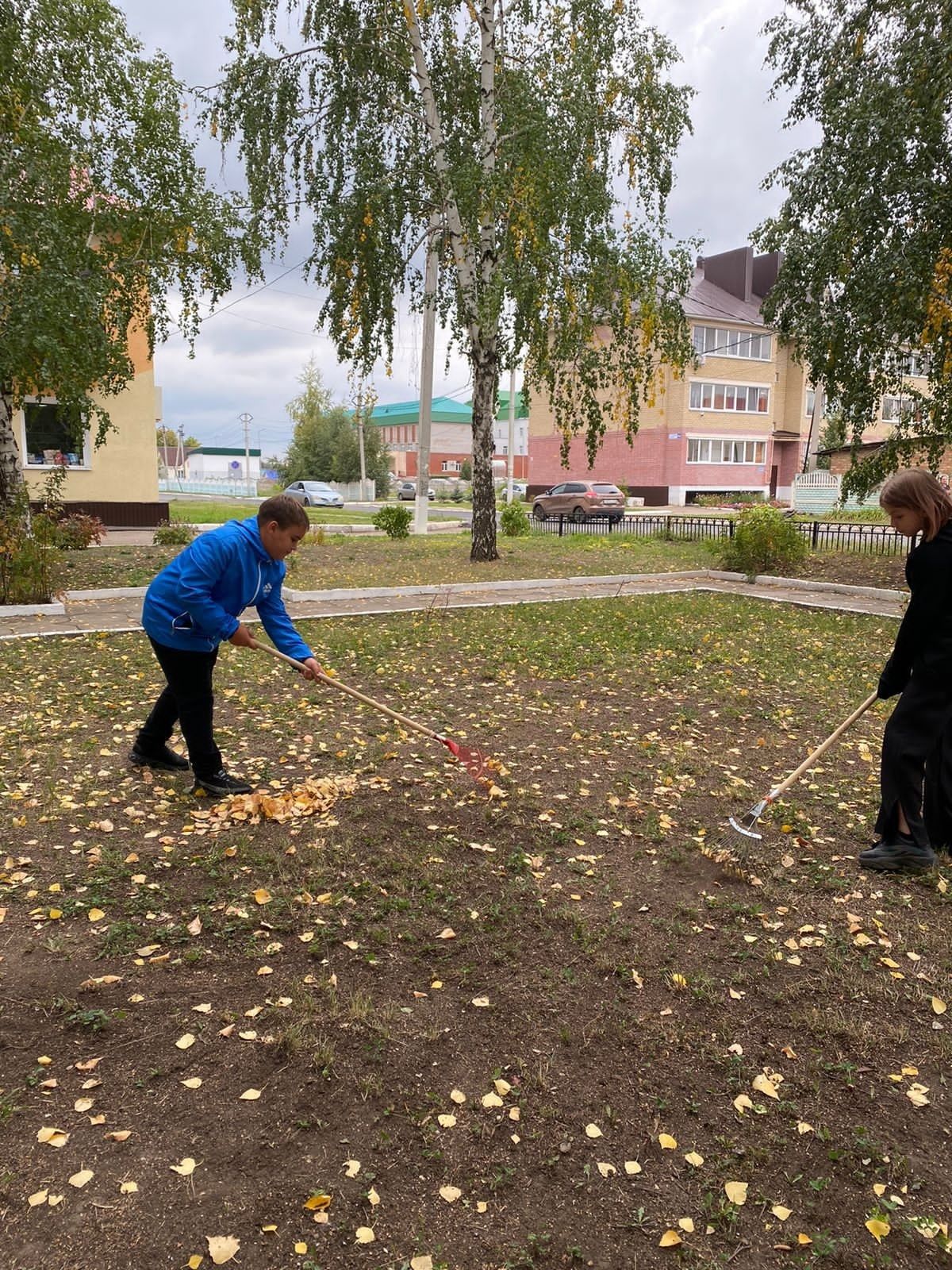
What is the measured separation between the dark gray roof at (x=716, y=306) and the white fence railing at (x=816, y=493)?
30.4 feet

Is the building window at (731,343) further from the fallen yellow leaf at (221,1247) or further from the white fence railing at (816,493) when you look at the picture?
the fallen yellow leaf at (221,1247)

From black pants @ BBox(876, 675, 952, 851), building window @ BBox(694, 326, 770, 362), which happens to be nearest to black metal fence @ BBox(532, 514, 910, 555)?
black pants @ BBox(876, 675, 952, 851)

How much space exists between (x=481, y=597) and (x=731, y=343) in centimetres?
3499

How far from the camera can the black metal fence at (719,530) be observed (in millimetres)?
16922

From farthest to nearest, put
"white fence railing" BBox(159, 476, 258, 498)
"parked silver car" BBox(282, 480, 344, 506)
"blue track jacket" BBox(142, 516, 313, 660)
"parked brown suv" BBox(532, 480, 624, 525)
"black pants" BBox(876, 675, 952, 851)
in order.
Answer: "white fence railing" BBox(159, 476, 258, 498)
"parked silver car" BBox(282, 480, 344, 506)
"parked brown suv" BBox(532, 480, 624, 525)
"blue track jacket" BBox(142, 516, 313, 660)
"black pants" BBox(876, 675, 952, 851)

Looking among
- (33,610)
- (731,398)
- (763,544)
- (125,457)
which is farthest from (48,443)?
(731,398)

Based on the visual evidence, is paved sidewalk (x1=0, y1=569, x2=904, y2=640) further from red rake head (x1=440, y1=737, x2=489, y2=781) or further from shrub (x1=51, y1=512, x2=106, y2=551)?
red rake head (x1=440, y1=737, x2=489, y2=781)

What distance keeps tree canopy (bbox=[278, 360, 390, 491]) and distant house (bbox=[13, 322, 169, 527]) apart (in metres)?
32.4

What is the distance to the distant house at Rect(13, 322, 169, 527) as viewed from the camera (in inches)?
835

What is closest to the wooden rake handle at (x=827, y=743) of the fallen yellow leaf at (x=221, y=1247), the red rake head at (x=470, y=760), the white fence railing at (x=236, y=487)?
the red rake head at (x=470, y=760)

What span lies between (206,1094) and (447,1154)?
29.1 inches

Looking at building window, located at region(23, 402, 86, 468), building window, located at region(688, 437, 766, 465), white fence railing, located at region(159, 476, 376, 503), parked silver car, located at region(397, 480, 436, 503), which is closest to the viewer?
building window, located at region(23, 402, 86, 468)

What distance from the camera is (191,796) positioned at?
15.7 ft

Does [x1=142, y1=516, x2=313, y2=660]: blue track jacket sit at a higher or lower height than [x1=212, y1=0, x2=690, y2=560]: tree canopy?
lower
